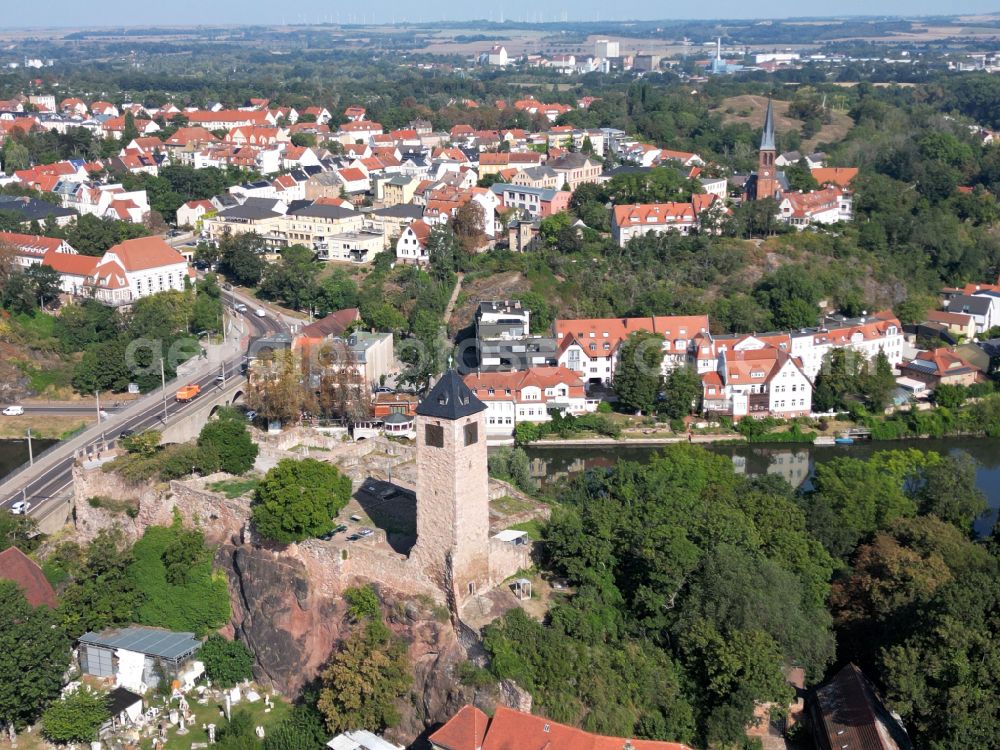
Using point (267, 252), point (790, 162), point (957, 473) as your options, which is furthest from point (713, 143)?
point (957, 473)

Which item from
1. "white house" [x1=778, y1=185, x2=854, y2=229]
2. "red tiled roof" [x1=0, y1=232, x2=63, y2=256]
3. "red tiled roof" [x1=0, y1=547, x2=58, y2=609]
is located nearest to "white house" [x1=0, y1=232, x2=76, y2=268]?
"red tiled roof" [x1=0, y1=232, x2=63, y2=256]

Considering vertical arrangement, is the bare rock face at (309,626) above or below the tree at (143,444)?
below

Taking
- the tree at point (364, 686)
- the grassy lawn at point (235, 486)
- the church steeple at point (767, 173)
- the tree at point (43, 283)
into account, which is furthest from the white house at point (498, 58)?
the tree at point (364, 686)

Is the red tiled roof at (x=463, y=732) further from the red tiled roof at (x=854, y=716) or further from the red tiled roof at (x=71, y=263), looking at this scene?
the red tiled roof at (x=71, y=263)

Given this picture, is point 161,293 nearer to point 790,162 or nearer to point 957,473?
point 957,473

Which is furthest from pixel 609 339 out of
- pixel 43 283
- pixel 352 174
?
pixel 352 174

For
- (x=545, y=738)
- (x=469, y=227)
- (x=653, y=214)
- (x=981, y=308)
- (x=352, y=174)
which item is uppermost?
(x=352, y=174)

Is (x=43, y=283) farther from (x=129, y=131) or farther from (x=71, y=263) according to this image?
(x=129, y=131)
